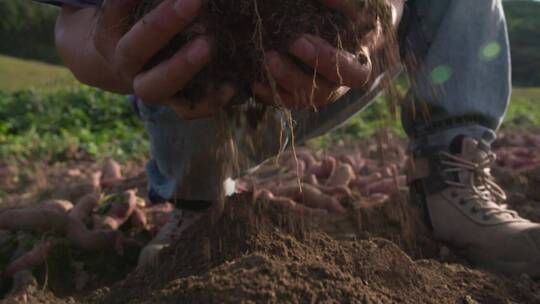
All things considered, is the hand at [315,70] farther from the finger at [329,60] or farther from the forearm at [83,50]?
the forearm at [83,50]

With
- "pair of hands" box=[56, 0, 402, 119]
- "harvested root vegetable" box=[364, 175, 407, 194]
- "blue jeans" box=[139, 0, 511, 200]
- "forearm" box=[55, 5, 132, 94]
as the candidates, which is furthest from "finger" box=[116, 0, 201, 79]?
"harvested root vegetable" box=[364, 175, 407, 194]

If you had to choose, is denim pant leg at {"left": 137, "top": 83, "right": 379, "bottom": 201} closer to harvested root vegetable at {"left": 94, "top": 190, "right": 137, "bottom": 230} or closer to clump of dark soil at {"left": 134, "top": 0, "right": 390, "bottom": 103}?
harvested root vegetable at {"left": 94, "top": 190, "right": 137, "bottom": 230}

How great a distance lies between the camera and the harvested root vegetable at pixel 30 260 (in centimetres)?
199

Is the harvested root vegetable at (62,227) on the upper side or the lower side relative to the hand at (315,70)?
lower

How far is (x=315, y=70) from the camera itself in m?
1.26

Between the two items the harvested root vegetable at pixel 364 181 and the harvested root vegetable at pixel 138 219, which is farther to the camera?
the harvested root vegetable at pixel 364 181

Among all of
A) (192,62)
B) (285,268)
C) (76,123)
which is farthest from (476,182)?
(76,123)

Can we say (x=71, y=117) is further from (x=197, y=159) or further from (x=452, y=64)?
(x=452, y=64)

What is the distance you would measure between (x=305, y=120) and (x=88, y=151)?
12.0 feet

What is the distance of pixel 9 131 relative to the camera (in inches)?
263

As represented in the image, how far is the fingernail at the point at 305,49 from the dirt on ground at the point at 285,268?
1.38 feet

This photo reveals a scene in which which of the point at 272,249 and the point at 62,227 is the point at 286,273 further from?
the point at 62,227

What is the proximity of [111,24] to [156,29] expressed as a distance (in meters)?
0.25

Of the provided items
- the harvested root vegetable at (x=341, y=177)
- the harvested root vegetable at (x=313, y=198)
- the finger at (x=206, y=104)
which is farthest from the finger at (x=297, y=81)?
the harvested root vegetable at (x=341, y=177)
